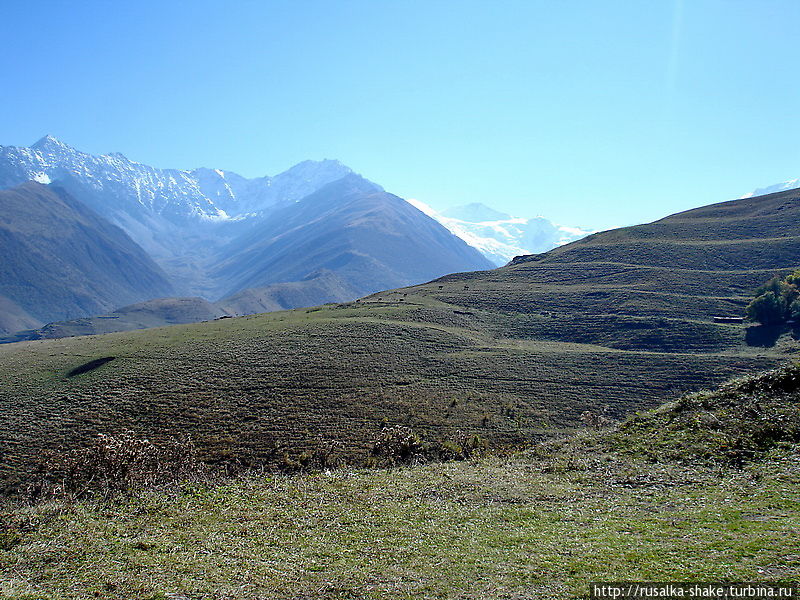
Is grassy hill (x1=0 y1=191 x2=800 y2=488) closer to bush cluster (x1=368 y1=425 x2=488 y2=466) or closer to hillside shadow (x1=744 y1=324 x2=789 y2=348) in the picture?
hillside shadow (x1=744 y1=324 x2=789 y2=348)

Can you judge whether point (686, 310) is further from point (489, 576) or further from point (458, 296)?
point (489, 576)

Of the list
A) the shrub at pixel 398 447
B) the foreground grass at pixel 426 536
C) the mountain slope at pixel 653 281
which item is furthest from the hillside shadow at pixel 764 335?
the foreground grass at pixel 426 536

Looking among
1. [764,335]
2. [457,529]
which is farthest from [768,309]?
[457,529]

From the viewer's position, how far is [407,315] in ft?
276

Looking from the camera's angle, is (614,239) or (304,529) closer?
(304,529)

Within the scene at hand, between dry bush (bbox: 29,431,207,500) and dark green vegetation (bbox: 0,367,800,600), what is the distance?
387 centimetres

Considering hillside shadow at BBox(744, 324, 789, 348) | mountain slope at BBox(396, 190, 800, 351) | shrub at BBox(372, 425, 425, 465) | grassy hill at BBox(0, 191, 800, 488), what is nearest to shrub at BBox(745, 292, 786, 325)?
hillside shadow at BBox(744, 324, 789, 348)

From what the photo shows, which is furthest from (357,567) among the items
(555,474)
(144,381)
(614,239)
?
(614,239)

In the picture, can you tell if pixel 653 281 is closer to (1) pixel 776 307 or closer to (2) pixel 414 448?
(1) pixel 776 307

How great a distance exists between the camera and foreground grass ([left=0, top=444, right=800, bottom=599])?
14.4 metres

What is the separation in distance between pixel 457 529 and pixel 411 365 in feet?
141

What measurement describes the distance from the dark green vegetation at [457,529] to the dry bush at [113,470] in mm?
3874

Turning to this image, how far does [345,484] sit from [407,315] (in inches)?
2271

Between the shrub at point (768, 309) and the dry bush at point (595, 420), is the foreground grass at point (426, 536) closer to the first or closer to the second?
the dry bush at point (595, 420)
